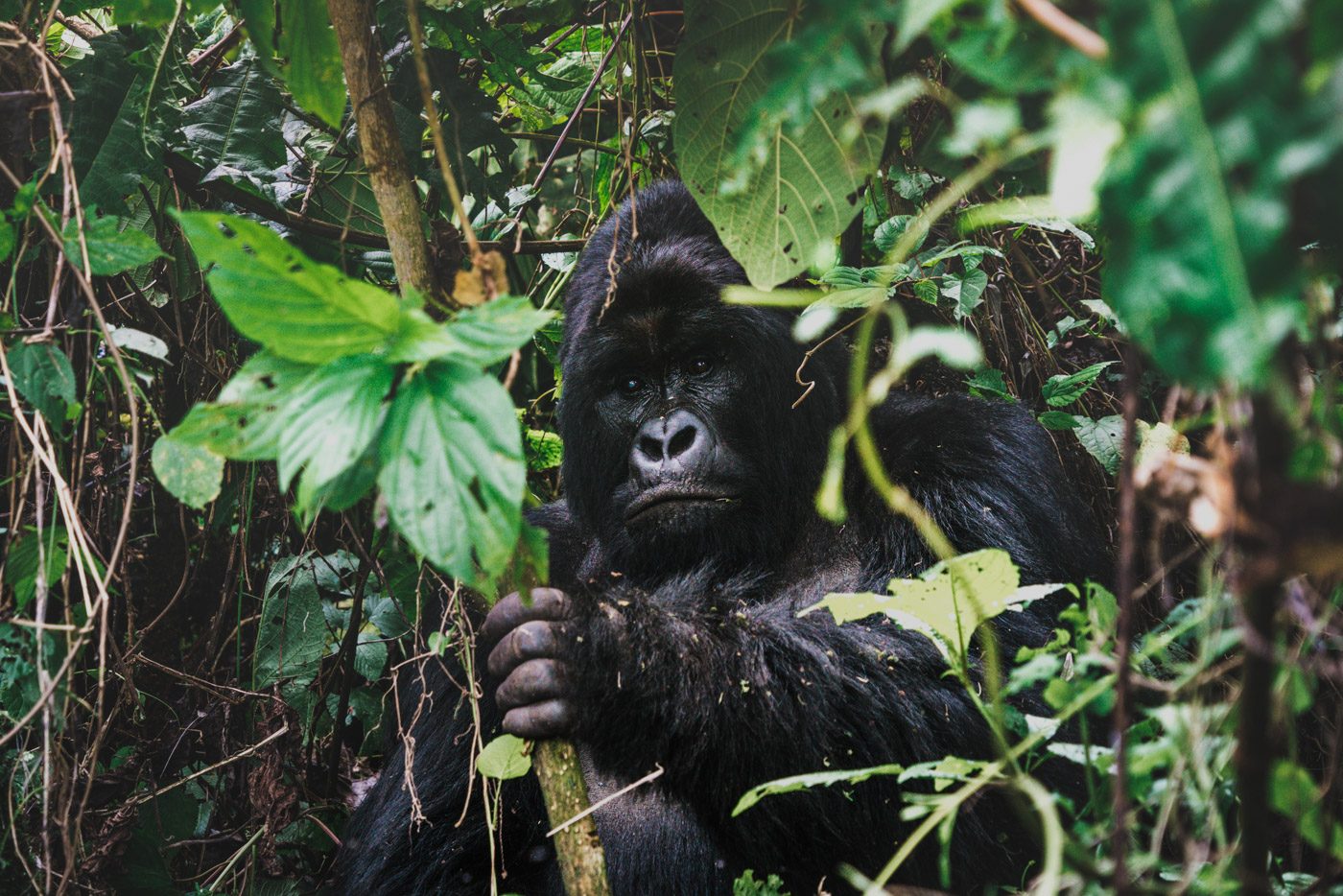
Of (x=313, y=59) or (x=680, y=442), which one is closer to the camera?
(x=313, y=59)

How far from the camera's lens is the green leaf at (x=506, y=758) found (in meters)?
2.07

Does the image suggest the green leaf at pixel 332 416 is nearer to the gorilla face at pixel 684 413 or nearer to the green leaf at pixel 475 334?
the green leaf at pixel 475 334

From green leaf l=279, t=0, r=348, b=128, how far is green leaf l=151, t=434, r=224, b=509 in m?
0.66

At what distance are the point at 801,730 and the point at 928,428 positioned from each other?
931 millimetres

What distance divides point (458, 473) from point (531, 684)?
0.98m

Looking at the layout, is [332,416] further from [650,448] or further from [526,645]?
[650,448]

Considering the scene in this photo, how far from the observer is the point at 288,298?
1.36 metres

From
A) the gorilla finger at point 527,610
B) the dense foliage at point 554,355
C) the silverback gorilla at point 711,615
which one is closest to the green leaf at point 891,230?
the dense foliage at point 554,355

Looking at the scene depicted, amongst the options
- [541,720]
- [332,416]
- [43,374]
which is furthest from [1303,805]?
[43,374]

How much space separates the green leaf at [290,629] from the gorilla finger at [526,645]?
3.97 ft

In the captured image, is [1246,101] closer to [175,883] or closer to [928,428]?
[928,428]

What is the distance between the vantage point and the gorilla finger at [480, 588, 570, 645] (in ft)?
7.44

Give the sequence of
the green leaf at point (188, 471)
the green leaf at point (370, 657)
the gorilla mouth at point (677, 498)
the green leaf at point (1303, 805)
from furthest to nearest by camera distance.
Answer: the green leaf at point (370, 657), the gorilla mouth at point (677, 498), the green leaf at point (188, 471), the green leaf at point (1303, 805)

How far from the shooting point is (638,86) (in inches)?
116
